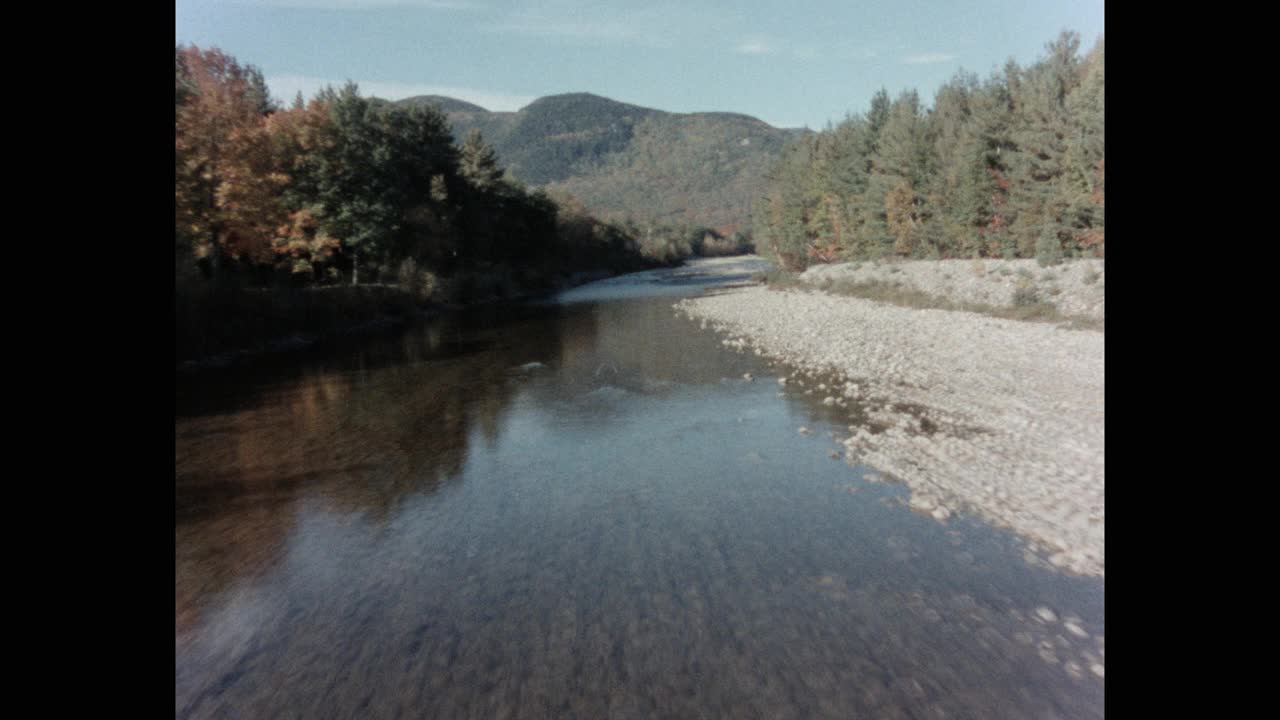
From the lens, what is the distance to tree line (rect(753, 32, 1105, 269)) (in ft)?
86.2

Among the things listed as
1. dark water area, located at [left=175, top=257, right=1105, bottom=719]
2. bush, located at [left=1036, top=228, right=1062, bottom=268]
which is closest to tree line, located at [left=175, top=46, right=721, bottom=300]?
dark water area, located at [left=175, top=257, right=1105, bottom=719]

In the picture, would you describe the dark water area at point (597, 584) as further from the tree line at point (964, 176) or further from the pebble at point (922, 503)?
the tree line at point (964, 176)

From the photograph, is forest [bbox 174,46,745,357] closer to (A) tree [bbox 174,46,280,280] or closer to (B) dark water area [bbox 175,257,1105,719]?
(A) tree [bbox 174,46,280,280]

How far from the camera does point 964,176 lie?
36.4 metres

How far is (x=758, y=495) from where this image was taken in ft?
28.7

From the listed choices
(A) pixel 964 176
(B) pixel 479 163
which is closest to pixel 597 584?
(A) pixel 964 176

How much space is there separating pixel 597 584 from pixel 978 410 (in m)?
8.53

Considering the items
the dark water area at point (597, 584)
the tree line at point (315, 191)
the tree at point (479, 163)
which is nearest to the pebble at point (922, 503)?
the dark water area at point (597, 584)

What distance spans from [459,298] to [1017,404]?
39.3m

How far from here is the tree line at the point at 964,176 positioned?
26.3m

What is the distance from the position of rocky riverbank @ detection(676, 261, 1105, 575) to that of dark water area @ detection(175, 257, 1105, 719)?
54cm

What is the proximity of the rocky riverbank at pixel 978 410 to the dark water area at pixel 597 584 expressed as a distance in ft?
1.77
